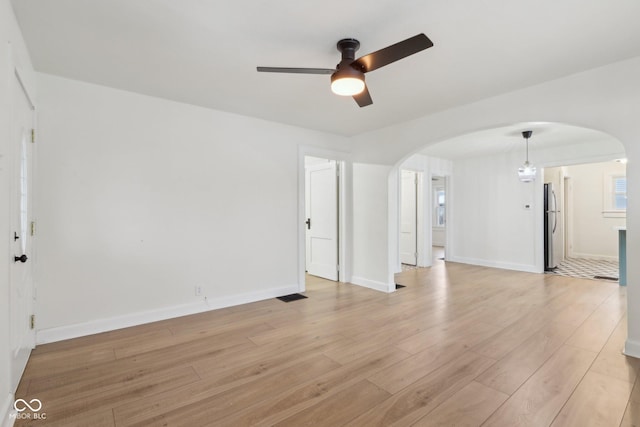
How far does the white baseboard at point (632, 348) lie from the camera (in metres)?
2.52

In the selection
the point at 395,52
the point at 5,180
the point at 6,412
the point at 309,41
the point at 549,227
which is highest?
the point at 309,41

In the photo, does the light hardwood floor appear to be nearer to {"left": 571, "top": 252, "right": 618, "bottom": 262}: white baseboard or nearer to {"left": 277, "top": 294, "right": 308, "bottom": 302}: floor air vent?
{"left": 277, "top": 294, "right": 308, "bottom": 302}: floor air vent

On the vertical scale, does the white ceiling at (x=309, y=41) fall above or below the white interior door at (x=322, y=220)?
above

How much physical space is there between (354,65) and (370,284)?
351 cm

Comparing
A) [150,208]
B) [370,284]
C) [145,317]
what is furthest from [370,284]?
[150,208]

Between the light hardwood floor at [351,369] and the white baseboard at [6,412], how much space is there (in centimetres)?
8

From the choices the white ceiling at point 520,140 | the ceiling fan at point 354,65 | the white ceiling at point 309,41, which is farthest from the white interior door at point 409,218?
the ceiling fan at point 354,65

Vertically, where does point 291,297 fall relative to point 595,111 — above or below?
below

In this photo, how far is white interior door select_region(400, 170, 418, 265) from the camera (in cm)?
691

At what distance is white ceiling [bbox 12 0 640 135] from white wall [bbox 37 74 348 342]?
416 mm

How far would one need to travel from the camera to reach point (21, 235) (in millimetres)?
2311

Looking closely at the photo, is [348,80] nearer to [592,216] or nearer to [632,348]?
[632,348]

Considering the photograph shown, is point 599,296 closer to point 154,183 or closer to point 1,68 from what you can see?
point 154,183

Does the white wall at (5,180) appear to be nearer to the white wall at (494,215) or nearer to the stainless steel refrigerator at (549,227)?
the white wall at (494,215)
